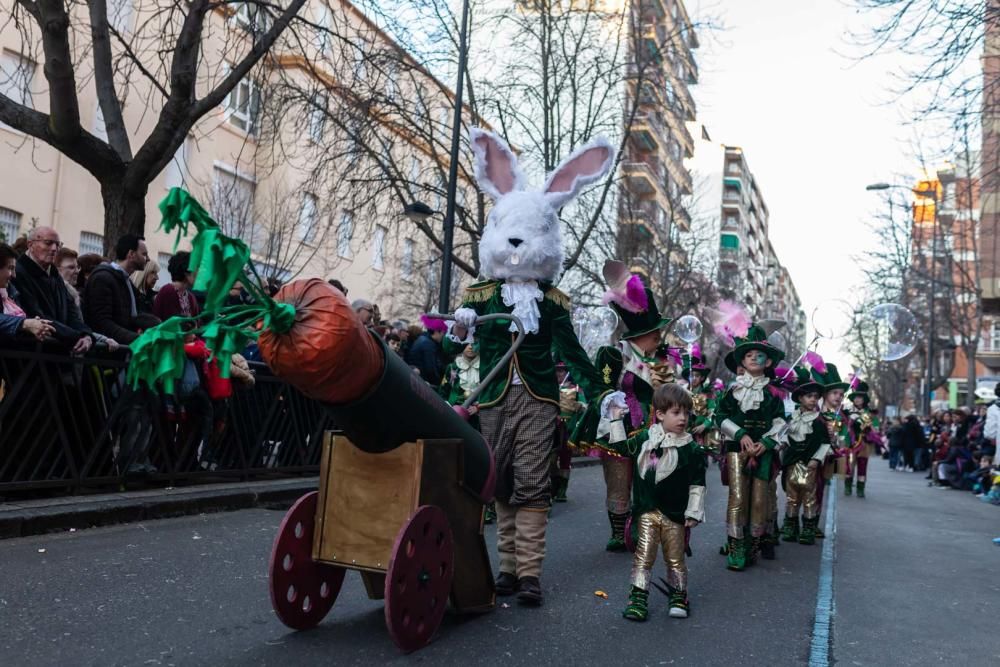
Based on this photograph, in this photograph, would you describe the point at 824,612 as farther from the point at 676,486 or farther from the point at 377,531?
the point at 377,531

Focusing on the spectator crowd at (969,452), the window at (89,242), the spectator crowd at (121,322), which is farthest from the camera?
the window at (89,242)

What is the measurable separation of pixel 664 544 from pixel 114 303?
494cm

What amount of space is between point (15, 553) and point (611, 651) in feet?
11.4

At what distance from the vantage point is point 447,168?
1880 cm

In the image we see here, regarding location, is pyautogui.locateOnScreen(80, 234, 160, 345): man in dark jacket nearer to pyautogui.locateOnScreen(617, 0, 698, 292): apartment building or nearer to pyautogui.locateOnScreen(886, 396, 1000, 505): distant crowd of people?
pyautogui.locateOnScreen(617, 0, 698, 292): apartment building

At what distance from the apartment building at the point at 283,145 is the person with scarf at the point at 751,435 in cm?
631

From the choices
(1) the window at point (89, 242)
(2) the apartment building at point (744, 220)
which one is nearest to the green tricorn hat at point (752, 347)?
(1) the window at point (89, 242)

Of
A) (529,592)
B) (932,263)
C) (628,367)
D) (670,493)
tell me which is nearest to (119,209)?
(628,367)

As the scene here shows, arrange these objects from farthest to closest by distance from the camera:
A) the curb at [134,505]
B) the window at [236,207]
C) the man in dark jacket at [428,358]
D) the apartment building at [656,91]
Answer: the window at [236,207] < the apartment building at [656,91] < the man in dark jacket at [428,358] < the curb at [134,505]

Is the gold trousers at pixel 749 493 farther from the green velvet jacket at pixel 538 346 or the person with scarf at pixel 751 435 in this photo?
the green velvet jacket at pixel 538 346

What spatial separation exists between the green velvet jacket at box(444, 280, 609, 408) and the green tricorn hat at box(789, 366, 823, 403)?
3.24 meters

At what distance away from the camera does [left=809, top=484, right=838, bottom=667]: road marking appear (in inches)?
165

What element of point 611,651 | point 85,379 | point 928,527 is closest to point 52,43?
point 85,379

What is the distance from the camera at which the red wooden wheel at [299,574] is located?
12.6ft
